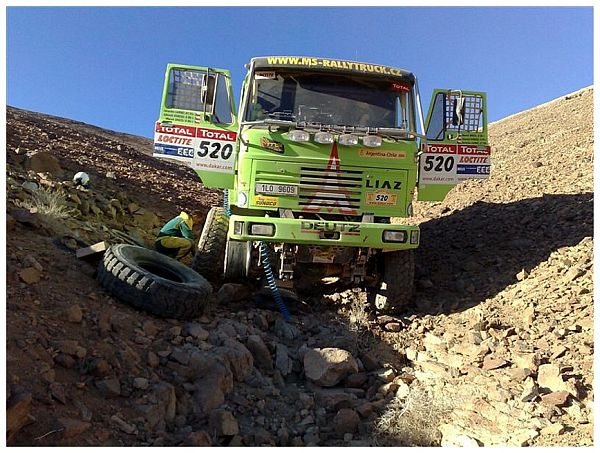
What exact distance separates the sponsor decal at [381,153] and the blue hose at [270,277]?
1.55 meters

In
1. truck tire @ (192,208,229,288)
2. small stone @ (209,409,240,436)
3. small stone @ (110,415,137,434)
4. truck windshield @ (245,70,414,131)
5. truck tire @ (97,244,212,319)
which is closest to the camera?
small stone @ (110,415,137,434)

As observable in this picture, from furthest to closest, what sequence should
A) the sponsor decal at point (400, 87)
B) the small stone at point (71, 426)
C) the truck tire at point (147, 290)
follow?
the sponsor decal at point (400, 87), the truck tire at point (147, 290), the small stone at point (71, 426)

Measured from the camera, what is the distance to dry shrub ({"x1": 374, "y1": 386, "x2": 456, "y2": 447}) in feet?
13.9

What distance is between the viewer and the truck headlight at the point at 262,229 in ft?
19.7

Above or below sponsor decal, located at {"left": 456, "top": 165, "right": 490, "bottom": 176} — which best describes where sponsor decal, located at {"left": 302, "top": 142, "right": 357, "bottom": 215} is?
below

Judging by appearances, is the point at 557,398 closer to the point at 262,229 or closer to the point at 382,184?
the point at 382,184

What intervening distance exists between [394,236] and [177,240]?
3345 mm

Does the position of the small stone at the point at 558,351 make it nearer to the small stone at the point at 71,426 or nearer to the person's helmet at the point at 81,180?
the small stone at the point at 71,426

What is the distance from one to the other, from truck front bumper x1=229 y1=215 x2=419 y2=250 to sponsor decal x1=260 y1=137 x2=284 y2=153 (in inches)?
32.3

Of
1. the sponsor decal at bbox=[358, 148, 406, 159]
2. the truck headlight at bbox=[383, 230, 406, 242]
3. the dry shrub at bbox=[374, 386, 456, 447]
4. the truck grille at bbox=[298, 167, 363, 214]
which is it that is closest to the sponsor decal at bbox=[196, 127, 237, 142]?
the truck grille at bbox=[298, 167, 363, 214]

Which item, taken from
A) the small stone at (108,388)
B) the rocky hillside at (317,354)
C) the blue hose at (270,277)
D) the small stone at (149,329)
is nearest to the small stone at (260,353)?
the rocky hillside at (317,354)

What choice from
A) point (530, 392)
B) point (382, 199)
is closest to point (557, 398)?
point (530, 392)

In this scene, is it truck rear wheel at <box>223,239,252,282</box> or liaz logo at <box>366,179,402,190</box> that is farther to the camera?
truck rear wheel at <box>223,239,252,282</box>

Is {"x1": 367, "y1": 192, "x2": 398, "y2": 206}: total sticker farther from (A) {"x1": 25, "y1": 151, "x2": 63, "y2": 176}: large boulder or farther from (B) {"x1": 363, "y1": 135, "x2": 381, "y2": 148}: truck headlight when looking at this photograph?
(A) {"x1": 25, "y1": 151, "x2": 63, "y2": 176}: large boulder
